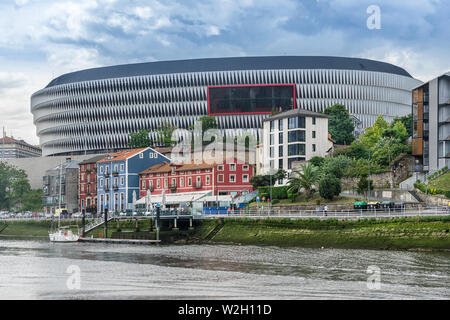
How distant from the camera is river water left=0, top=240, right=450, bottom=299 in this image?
47719 mm

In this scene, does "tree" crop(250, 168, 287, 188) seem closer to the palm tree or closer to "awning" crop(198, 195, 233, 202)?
"awning" crop(198, 195, 233, 202)

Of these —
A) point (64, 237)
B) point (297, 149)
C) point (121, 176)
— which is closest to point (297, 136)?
point (297, 149)

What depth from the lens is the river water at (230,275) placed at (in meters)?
47.7

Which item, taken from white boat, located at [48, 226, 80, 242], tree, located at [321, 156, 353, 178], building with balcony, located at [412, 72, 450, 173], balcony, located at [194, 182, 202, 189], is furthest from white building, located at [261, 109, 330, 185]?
white boat, located at [48, 226, 80, 242]

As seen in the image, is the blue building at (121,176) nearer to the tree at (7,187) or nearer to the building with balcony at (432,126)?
the tree at (7,187)

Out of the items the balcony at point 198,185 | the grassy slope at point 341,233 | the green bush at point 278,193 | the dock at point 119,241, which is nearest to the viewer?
the grassy slope at point 341,233

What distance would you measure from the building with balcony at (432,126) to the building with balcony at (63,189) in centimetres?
8295

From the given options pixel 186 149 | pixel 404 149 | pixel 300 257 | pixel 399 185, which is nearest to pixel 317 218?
pixel 300 257

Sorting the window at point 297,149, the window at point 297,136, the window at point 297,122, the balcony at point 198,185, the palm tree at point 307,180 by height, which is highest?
the window at point 297,122

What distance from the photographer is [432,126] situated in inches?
4424

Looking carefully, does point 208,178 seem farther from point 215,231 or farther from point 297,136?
point 215,231

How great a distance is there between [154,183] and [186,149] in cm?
1480

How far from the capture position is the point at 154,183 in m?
145

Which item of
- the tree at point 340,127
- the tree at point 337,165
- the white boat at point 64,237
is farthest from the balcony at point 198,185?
the tree at point 340,127
